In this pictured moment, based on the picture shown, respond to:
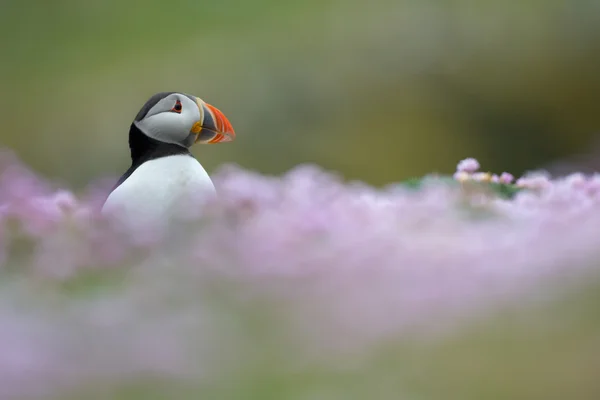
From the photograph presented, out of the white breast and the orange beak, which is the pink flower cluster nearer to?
the white breast

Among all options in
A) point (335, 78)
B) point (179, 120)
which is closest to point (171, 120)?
point (179, 120)

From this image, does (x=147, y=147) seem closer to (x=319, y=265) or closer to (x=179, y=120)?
(x=179, y=120)

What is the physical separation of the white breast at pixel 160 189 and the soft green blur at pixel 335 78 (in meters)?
1.04

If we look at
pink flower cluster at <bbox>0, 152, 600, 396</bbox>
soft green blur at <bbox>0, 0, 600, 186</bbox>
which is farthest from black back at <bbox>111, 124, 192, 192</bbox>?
soft green blur at <bbox>0, 0, 600, 186</bbox>

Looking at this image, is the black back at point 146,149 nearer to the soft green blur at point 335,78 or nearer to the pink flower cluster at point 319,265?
the pink flower cluster at point 319,265

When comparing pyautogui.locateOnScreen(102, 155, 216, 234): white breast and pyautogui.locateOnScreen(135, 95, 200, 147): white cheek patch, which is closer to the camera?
pyautogui.locateOnScreen(102, 155, 216, 234): white breast

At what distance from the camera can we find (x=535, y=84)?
6.14ft

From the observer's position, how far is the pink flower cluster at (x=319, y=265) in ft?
1.36

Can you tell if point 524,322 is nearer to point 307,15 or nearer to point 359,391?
point 359,391

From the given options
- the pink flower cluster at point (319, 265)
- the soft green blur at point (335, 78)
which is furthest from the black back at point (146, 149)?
the soft green blur at point (335, 78)

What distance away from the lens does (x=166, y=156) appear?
2.51ft

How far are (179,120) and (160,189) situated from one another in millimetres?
107

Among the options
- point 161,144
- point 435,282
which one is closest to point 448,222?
point 435,282

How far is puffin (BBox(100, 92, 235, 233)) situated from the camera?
68 cm
